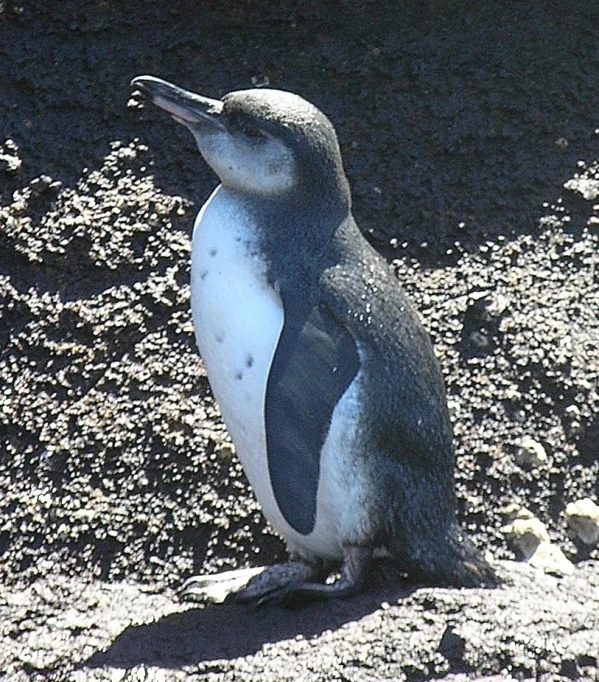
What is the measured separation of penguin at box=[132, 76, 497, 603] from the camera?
90.4 inches

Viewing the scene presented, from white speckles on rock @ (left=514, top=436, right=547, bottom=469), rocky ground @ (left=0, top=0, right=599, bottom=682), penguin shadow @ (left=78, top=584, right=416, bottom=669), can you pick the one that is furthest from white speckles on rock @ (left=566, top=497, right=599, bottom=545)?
penguin shadow @ (left=78, top=584, right=416, bottom=669)

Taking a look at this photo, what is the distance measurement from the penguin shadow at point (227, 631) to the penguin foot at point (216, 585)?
0.27 ft

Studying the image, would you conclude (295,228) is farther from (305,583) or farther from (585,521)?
(585,521)

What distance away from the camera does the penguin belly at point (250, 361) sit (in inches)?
90.9

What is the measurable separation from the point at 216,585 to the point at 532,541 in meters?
0.76

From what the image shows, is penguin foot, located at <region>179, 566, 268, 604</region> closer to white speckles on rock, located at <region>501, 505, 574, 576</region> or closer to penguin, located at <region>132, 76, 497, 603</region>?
penguin, located at <region>132, 76, 497, 603</region>

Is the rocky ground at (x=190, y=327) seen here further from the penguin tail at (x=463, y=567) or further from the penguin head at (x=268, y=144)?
the penguin head at (x=268, y=144)

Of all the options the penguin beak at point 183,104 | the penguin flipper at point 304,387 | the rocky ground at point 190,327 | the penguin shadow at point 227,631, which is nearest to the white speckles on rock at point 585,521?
the rocky ground at point 190,327

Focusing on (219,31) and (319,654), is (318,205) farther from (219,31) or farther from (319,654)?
(219,31)

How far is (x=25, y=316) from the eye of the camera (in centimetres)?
331

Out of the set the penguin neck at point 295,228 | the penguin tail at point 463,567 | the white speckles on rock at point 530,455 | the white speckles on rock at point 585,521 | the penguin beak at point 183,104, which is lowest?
the white speckles on rock at point 585,521

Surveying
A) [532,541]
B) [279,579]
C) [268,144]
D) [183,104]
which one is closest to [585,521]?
[532,541]

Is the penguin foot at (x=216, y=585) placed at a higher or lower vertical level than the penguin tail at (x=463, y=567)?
lower

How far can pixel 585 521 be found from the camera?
9.98 feet
